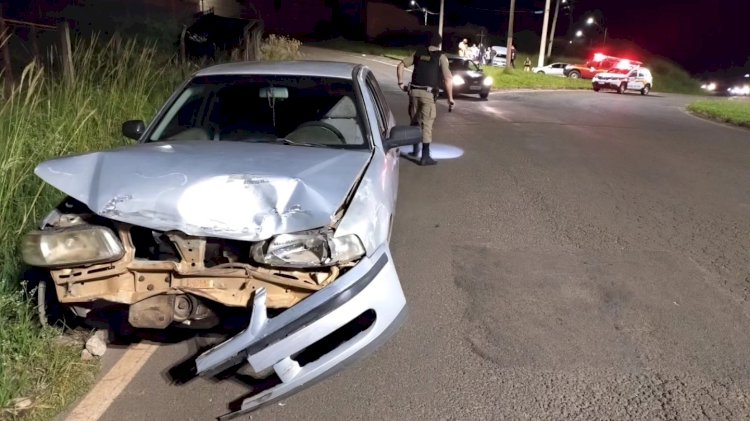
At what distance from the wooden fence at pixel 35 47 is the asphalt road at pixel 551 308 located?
171 inches

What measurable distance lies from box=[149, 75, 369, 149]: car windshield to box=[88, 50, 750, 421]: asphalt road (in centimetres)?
140

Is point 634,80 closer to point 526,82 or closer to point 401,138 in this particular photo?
point 526,82

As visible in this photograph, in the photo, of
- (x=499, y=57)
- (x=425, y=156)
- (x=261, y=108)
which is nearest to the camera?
(x=261, y=108)

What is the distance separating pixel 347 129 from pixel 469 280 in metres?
1.55

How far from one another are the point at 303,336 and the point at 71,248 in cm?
133

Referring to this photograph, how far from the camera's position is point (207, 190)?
3.49m

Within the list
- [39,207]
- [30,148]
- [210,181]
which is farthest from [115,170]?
[30,148]

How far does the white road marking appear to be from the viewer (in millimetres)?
3357

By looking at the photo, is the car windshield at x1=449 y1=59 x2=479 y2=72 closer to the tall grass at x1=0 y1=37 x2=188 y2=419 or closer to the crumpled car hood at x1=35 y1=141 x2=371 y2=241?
the tall grass at x1=0 y1=37 x2=188 y2=419

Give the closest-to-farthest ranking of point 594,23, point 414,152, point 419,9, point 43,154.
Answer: point 43,154
point 414,152
point 594,23
point 419,9

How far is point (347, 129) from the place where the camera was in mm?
5176

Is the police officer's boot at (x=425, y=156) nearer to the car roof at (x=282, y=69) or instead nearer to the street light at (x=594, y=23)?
the car roof at (x=282, y=69)

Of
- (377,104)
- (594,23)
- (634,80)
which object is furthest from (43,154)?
(594,23)

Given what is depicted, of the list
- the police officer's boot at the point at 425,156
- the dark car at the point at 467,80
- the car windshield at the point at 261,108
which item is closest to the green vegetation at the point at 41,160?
the car windshield at the point at 261,108
